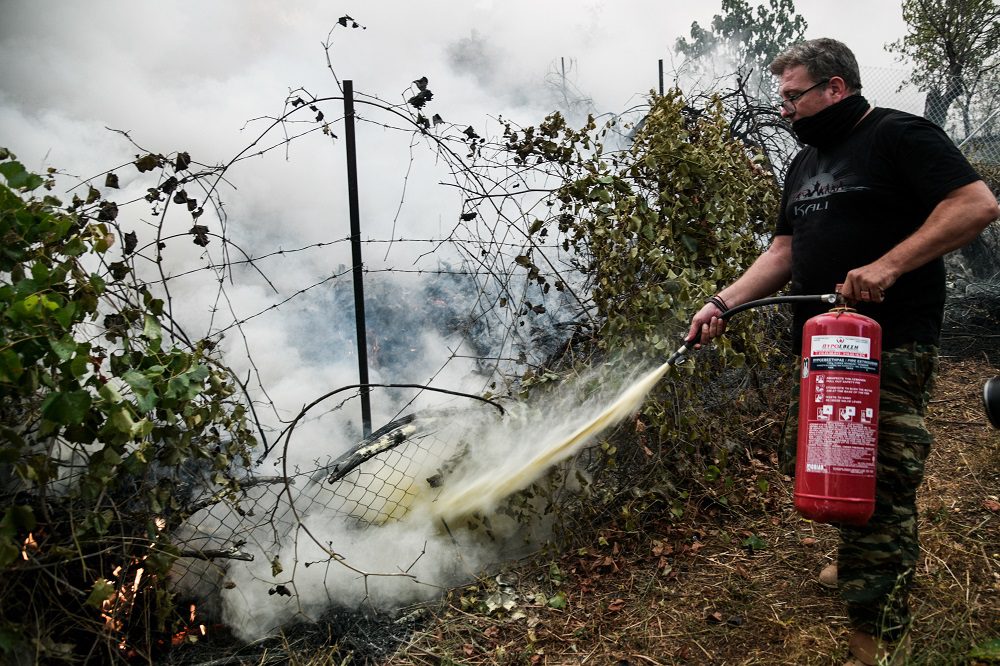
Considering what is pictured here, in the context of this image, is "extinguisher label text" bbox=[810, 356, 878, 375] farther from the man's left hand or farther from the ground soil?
the ground soil

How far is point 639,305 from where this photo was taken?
3807mm

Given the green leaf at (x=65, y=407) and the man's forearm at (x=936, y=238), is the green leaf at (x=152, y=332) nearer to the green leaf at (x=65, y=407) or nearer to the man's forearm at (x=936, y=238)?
the green leaf at (x=65, y=407)

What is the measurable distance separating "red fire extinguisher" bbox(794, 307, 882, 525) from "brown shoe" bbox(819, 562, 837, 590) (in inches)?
38.7

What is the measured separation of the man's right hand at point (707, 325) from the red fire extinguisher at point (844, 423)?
0.57 meters

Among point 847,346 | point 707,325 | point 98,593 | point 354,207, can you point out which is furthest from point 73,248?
point 847,346

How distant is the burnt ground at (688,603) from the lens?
2764 mm

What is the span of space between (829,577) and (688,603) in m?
0.63

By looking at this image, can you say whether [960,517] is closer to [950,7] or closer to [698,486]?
[698,486]

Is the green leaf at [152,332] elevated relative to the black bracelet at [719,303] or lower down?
elevated

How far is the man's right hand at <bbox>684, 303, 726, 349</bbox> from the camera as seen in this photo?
2812 millimetres

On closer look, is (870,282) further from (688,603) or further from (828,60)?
(688,603)

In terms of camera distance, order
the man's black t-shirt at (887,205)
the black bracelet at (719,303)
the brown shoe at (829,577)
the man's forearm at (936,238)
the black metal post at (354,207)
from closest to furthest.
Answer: the man's forearm at (936,238), the man's black t-shirt at (887,205), the black bracelet at (719,303), the brown shoe at (829,577), the black metal post at (354,207)

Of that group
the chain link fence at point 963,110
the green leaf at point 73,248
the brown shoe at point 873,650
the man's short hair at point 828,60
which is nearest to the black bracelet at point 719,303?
the man's short hair at point 828,60

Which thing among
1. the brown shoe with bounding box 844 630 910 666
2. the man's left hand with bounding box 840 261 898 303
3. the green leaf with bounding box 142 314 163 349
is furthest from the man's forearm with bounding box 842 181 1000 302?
the green leaf with bounding box 142 314 163 349
